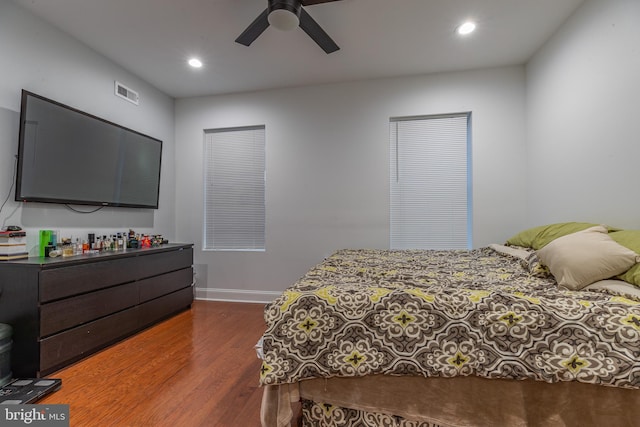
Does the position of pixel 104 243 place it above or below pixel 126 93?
below

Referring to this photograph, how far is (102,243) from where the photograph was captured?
2.65 m

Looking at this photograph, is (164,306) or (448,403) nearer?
(448,403)

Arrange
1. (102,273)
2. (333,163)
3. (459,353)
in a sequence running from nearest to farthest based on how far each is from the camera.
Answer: (459,353), (102,273), (333,163)

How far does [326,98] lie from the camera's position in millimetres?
3457

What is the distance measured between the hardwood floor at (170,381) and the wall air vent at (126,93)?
249cm

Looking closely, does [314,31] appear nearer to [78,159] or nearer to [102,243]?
[78,159]

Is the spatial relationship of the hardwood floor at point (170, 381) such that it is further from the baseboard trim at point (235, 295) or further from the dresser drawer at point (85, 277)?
the baseboard trim at point (235, 295)

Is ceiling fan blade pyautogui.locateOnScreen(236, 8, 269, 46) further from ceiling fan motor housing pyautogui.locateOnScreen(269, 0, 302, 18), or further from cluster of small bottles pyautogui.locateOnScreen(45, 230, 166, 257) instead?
cluster of small bottles pyautogui.locateOnScreen(45, 230, 166, 257)

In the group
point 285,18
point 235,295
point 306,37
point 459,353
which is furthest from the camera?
point 235,295

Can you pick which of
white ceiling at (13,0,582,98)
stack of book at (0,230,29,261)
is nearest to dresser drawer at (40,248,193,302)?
stack of book at (0,230,29,261)

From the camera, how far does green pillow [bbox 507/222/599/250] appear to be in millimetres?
1917

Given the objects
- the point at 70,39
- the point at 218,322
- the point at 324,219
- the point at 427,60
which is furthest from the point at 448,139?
the point at 70,39

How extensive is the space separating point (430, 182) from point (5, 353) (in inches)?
151

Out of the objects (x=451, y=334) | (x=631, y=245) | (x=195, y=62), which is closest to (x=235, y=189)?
(x=195, y=62)
